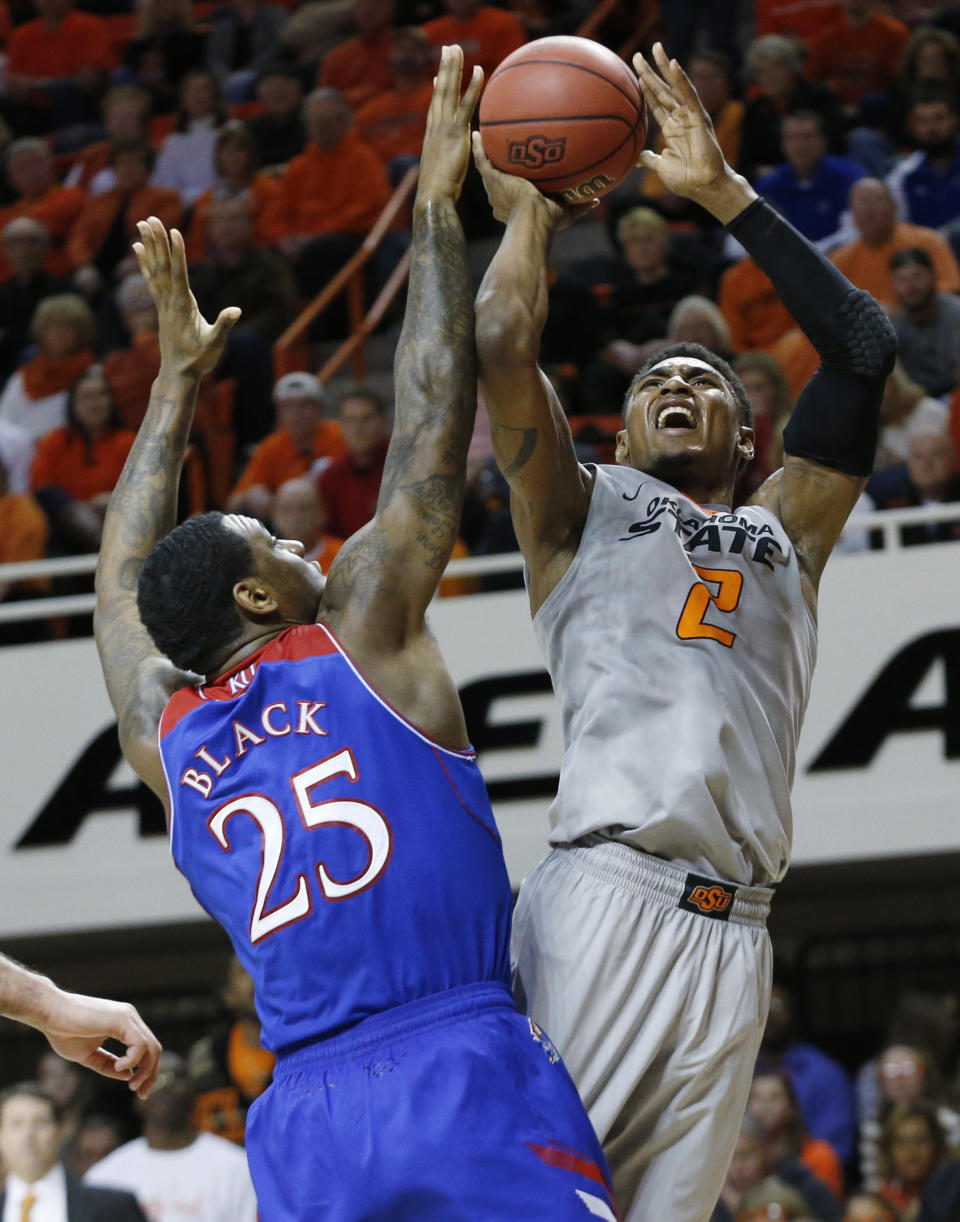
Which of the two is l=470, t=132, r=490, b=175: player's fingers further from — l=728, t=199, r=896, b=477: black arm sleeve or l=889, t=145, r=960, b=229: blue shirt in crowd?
l=889, t=145, r=960, b=229: blue shirt in crowd

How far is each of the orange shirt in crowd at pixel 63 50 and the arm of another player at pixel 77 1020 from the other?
10678mm

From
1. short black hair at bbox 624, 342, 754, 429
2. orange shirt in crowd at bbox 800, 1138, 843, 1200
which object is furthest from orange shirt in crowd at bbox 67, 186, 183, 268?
short black hair at bbox 624, 342, 754, 429

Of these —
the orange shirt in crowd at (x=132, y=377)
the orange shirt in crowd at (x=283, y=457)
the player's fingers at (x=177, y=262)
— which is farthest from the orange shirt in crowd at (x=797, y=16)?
the player's fingers at (x=177, y=262)

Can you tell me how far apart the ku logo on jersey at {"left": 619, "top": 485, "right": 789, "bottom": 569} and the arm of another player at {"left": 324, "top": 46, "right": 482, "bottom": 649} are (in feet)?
1.45

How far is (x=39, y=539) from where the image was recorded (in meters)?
9.30

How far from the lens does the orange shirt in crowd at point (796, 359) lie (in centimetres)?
854

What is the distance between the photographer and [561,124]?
12.0 feet

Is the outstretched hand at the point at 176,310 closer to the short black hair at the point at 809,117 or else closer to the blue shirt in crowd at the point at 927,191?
the blue shirt in crowd at the point at 927,191

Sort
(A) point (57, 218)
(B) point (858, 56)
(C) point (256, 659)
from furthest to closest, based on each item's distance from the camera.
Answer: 1. (A) point (57, 218)
2. (B) point (858, 56)
3. (C) point (256, 659)

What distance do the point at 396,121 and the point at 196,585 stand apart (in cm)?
832

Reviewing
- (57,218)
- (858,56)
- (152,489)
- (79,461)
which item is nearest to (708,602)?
(152,489)

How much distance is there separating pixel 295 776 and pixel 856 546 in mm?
5465

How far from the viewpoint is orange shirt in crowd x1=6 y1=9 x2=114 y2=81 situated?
42.8ft

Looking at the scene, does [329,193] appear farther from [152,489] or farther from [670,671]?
[670,671]
